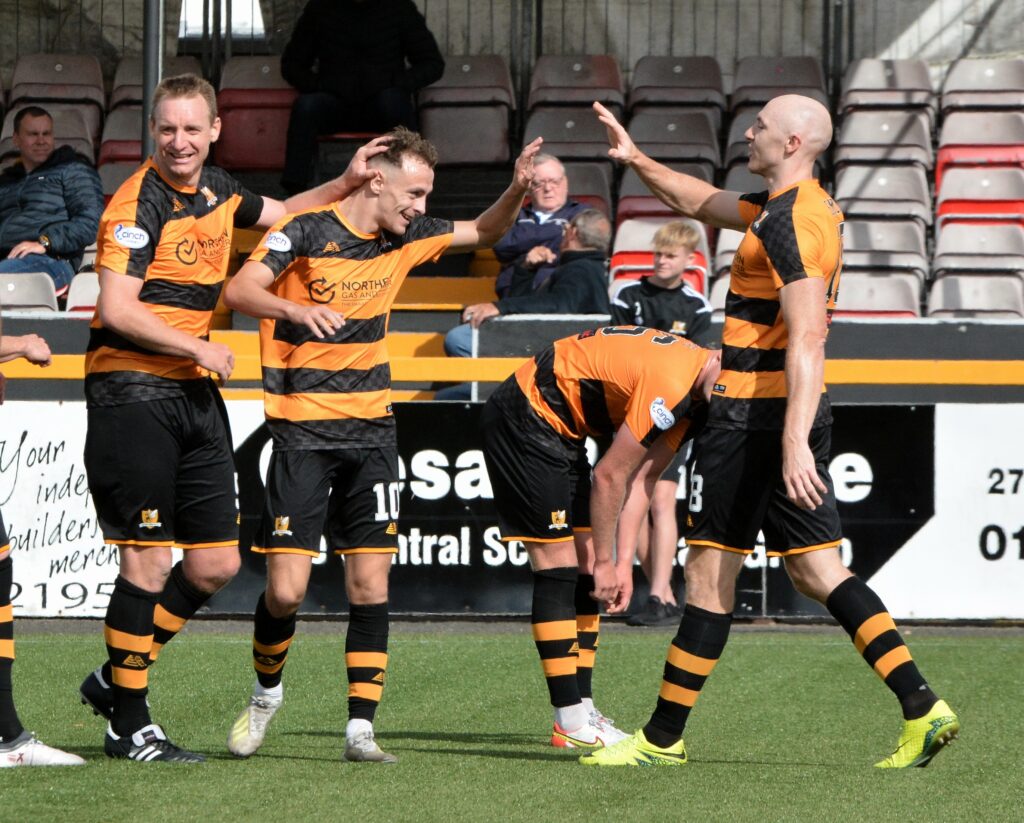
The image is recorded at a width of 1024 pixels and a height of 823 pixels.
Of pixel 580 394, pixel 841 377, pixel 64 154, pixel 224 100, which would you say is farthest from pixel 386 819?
pixel 224 100

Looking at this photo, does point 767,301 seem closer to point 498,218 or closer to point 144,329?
point 498,218

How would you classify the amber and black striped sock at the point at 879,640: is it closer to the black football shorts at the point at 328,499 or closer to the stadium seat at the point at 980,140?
the black football shorts at the point at 328,499

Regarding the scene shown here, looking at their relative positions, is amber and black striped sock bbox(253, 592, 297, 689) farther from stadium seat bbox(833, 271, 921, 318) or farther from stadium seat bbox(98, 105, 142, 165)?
stadium seat bbox(98, 105, 142, 165)

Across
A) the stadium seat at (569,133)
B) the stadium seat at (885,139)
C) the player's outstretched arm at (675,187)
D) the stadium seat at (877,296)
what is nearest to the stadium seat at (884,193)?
the stadium seat at (885,139)

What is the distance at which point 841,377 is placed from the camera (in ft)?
28.5

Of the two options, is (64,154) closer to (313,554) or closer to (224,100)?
(224,100)

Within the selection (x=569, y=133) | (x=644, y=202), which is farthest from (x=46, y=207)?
(x=644, y=202)

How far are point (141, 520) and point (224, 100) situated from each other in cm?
828

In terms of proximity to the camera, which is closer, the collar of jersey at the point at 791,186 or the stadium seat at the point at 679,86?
the collar of jersey at the point at 791,186

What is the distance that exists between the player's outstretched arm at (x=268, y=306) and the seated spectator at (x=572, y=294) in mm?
4072

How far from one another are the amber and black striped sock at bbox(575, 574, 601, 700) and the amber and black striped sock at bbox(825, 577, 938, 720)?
1.09 metres

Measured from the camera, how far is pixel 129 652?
16.4ft

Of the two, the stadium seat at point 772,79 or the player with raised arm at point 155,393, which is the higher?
the stadium seat at point 772,79

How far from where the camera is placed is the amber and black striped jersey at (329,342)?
5137 mm
